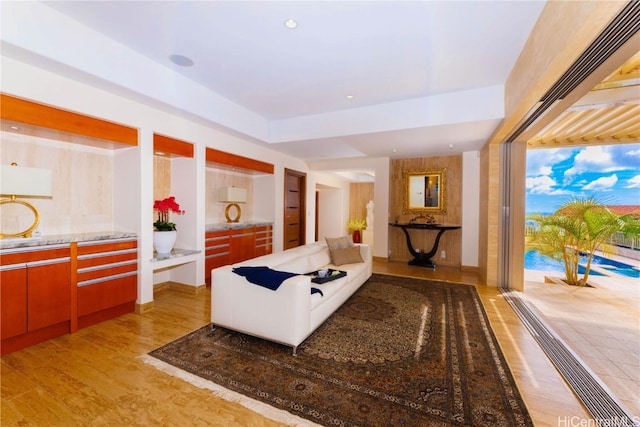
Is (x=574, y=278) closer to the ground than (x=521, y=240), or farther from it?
closer to the ground

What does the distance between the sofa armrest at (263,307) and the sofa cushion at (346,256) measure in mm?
1741

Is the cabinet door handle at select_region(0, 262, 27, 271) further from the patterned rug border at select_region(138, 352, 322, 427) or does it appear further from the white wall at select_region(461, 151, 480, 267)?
the white wall at select_region(461, 151, 480, 267)

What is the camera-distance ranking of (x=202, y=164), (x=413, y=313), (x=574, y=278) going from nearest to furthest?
(x=413, y=313)
(x=202, y=164)
(x=574, y=278)

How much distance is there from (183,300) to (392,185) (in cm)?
516

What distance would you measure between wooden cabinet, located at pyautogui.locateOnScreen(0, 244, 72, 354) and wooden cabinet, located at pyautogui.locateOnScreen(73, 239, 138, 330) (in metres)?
0.11

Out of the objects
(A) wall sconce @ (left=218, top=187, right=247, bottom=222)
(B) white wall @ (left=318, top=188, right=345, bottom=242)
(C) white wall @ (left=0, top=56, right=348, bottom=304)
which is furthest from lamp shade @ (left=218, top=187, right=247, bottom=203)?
(B) white wall @ (left=318, top=188, right=345, bottom=242)

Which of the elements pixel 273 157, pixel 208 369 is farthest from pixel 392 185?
pixel 208 369

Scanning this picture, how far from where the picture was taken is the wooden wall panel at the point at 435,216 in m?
5.99

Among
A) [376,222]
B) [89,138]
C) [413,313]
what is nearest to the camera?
[89,138]

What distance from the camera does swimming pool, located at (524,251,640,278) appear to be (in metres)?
4.29

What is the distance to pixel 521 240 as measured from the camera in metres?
4.14

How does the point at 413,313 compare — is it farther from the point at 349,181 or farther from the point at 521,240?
the point at 349,181

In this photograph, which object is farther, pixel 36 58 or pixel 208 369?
pixel 36 58

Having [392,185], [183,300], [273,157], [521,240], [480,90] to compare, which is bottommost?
[183,300]
